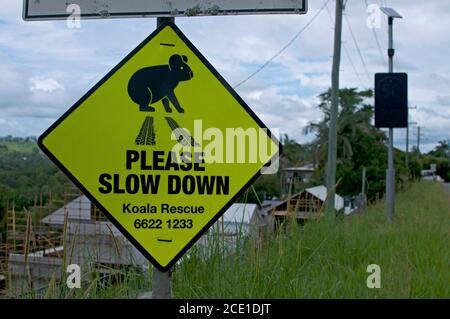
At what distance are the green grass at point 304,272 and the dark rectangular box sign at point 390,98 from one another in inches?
262

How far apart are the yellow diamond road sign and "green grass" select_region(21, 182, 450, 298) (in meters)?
1.01

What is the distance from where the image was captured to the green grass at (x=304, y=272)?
3.75 metres

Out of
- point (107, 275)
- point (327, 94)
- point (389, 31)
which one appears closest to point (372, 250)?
point (107, 275)

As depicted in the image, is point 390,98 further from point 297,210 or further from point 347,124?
point 347,124

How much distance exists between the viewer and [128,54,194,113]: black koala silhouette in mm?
2822

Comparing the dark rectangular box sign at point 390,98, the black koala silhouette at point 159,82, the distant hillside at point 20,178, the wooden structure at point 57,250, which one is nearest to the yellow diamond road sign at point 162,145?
the black koala silhouette at point 159,82

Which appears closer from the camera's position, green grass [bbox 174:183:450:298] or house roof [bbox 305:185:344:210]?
green grass [bbox 174:183:450:298]

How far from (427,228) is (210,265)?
4344mm

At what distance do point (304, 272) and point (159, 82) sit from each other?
2139 millimetres

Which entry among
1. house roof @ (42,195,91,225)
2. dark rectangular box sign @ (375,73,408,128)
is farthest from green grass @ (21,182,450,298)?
dark rectangular box sign @ (375,73,408,128)

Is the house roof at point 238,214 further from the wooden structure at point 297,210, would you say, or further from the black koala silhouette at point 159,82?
the black koala silhouette at point 159,82

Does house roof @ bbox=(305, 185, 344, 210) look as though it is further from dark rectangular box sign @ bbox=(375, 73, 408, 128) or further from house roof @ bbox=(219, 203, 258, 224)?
dark rectangular box sign @ bbox=(375, 73, 408, 128)

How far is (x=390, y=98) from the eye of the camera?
12.3 metres
